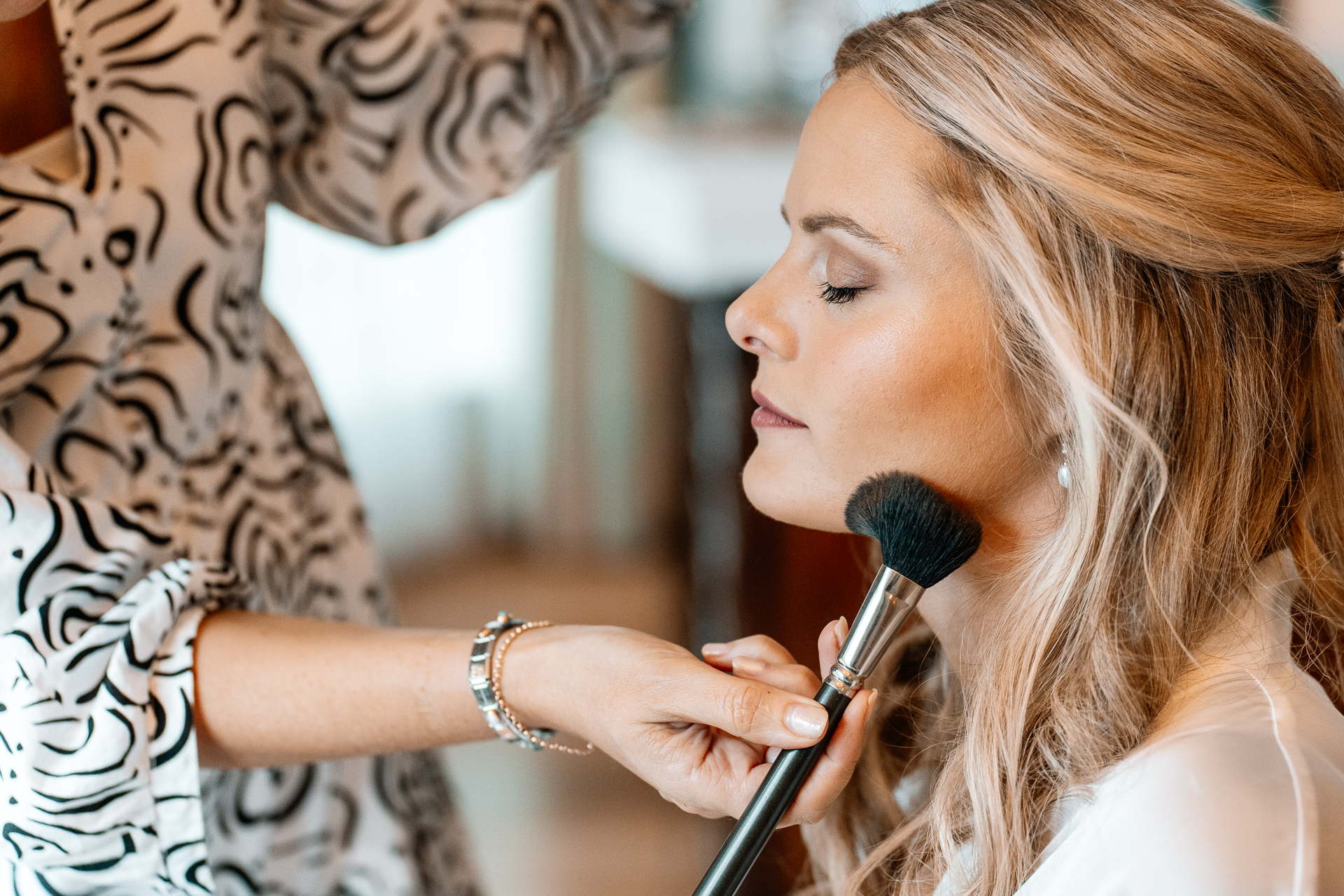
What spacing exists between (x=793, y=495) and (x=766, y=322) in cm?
11

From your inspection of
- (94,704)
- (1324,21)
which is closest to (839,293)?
(94,704)

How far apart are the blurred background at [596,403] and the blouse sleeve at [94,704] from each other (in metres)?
1.01

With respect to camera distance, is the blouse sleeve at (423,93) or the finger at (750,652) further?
the blouse sleeve at (423,93)

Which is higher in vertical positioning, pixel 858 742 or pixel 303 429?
pixel 303 429

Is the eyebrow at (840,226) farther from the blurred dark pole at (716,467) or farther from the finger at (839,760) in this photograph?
the blurred dark pole at (716,467)

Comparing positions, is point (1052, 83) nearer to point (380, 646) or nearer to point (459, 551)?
point (380, 646)

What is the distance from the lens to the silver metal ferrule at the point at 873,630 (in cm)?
62

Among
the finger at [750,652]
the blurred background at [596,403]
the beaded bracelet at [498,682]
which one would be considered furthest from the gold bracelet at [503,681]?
the blurred background at [596,403]

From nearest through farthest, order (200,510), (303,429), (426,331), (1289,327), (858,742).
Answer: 1. (858,742)
2. (1289,327)
3. (200,510)
4. (303,429)
5. (426,331)

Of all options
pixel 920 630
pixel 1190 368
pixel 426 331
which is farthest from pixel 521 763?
pixel 1190 368

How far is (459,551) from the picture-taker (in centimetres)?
254

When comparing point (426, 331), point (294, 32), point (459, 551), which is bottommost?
point (459, 551)

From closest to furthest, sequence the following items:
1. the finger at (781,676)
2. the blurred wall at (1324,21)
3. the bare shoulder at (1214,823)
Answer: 1. the bare shoulder at (1214,823)
2. the finger at (781,676)
3. the blurred wall at (1324,21)

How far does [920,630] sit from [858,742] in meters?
0.36
